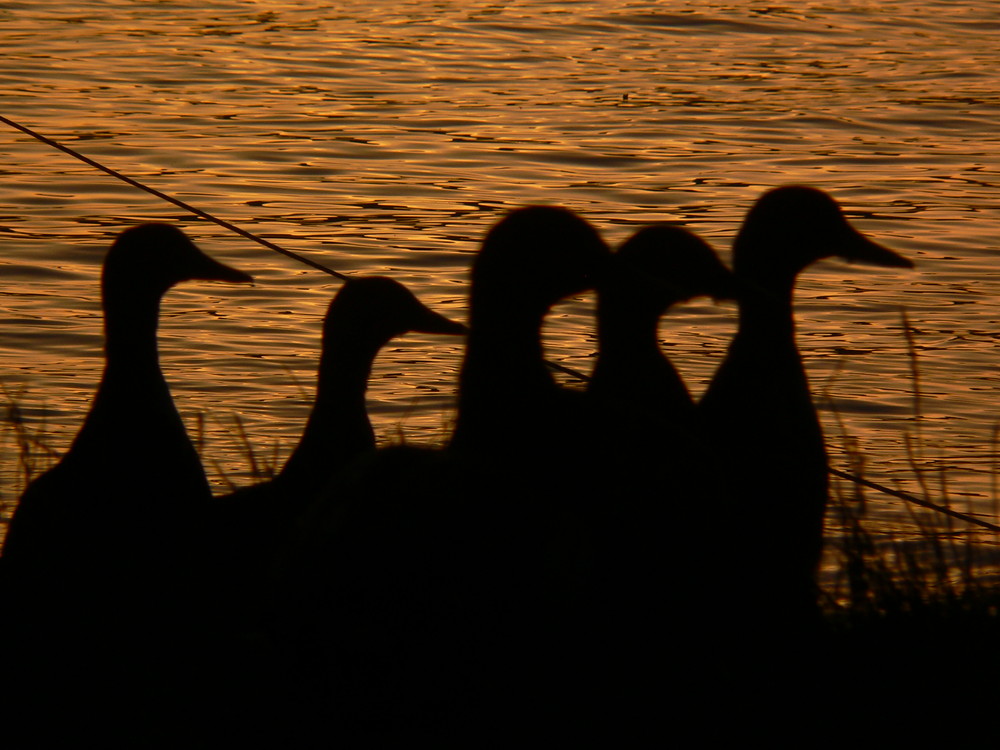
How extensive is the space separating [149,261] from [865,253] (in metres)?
2.21

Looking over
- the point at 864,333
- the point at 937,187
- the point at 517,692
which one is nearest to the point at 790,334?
the point at 517,692

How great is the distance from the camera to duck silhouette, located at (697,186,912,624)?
4.95 m

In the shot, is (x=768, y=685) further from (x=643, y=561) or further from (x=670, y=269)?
(x=670, y=269)

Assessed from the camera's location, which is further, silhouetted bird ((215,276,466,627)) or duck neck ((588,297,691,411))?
duck neck ((588,297,691,411))

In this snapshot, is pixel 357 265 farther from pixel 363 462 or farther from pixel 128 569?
pixel 363 462

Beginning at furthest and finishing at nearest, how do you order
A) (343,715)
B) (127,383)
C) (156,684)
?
(127,383) < (156,684) < (343,715)

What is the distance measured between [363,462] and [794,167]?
9952mm

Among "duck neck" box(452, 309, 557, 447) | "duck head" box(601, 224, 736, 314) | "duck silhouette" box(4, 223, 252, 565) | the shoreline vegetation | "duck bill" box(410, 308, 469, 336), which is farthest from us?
"duck bill" box(410, 308, 469, 336)

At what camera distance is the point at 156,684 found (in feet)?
13.5

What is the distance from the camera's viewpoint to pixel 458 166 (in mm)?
13281

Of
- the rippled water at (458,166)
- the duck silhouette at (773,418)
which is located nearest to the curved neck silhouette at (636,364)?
the duck silhouette at (773,418)

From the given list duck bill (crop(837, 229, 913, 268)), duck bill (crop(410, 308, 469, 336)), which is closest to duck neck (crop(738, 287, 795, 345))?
duck bill (crop(837, 229, 913, 268))

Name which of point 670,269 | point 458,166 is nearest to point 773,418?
point 670,269

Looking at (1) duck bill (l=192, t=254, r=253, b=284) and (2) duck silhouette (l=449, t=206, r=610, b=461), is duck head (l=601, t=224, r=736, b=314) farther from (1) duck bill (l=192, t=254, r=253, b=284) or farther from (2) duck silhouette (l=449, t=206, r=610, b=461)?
(1) duck bill (l=192, t=254, r=253, b=284)
